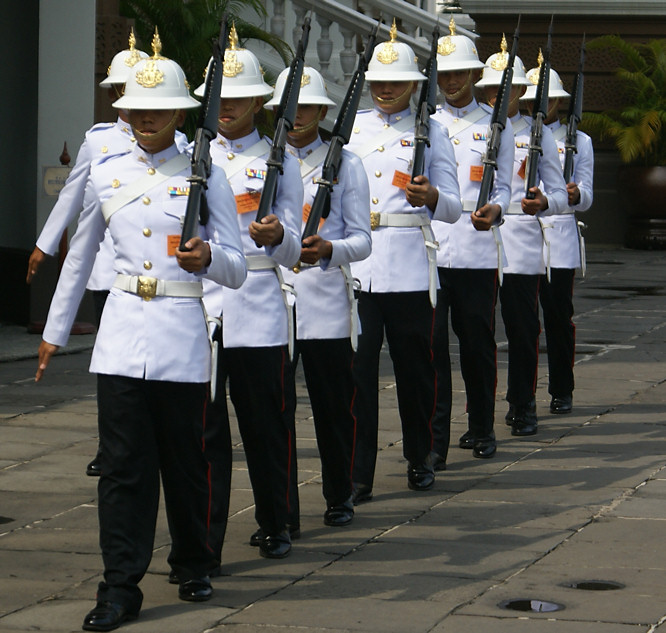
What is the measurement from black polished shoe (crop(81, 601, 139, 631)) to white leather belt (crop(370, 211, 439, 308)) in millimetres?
2742

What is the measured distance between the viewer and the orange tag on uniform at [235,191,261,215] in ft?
21.0

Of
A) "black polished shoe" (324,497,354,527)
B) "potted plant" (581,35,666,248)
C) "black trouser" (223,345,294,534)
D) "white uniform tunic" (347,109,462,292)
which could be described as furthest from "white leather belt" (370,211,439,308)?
"potted plant" (581,35,666,248)

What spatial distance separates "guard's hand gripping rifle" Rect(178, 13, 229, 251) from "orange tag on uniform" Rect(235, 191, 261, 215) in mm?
692

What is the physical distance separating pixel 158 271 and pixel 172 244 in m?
0.10

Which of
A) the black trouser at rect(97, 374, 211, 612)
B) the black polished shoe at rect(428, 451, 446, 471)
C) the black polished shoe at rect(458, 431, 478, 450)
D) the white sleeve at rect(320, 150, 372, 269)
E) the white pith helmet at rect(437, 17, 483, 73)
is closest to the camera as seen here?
the black trouser at rect(97, 374, 211, 612)

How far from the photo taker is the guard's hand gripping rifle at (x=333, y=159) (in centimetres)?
665

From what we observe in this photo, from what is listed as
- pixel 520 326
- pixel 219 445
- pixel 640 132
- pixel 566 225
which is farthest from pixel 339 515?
pixel 640 132

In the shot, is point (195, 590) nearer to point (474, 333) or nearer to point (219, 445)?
point (219, 445)

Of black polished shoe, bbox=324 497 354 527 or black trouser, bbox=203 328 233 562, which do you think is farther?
black polished shoe, bbox=324 497 354 527

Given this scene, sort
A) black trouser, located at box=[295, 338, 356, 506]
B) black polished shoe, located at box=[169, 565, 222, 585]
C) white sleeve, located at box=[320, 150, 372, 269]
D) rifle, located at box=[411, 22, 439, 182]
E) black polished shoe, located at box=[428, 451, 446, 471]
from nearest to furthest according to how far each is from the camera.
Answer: black polished shoe, located at box=[169, 565, 222, 585] → white sleeve, located at box=[320, 150, 372, 269] → black trouser, located at box=[295, 338, 356, 506] → rifle, located at box=[411, 22, 439, 182] → black polished shoe, located at box=[428, 451, 446, 471]

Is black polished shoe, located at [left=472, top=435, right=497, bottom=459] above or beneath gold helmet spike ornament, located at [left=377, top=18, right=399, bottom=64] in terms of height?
beneath

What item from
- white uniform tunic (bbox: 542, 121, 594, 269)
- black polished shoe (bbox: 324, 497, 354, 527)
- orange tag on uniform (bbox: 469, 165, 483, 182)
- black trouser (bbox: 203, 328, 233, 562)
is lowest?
black polished shoe (bbox: 324, 497, 354, 527)

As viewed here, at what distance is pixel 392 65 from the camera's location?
7551 millimetres

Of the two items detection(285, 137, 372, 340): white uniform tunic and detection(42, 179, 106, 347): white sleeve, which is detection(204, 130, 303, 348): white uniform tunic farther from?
detection(42, 179, 106, 347): white sleeve
